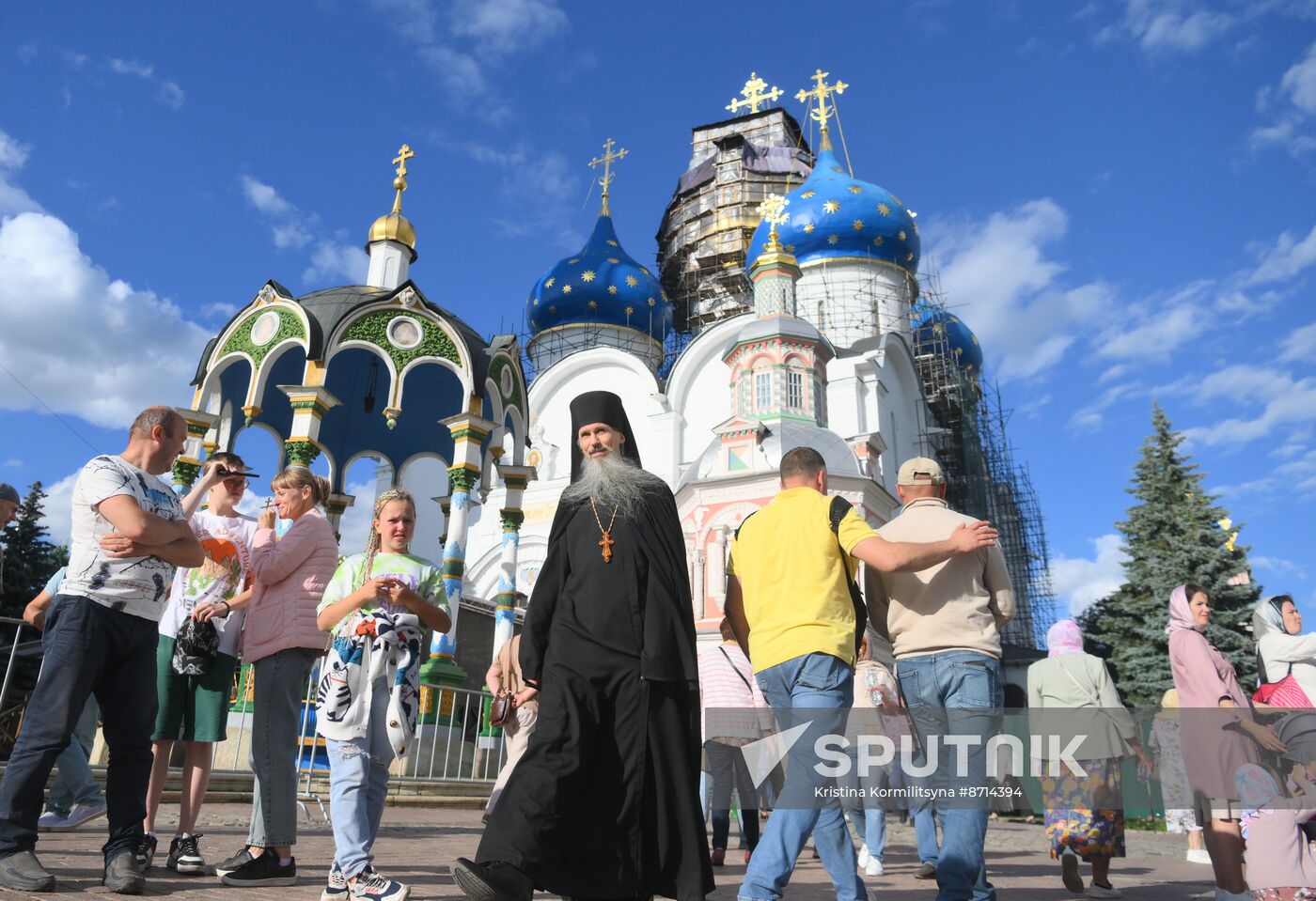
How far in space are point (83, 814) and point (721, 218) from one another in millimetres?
34189

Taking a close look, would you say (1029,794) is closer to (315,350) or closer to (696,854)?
(696,854)

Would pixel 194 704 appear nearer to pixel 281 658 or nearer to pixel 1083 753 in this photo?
pixel 281 658

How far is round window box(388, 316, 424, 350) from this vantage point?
1170 centimetres

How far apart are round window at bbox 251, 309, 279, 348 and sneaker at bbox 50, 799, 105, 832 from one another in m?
7.42

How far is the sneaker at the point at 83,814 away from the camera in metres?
4.71

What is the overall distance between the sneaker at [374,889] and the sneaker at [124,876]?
0.74 meters

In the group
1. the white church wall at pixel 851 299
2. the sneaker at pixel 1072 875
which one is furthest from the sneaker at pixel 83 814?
the white church wall at pixel 851 299

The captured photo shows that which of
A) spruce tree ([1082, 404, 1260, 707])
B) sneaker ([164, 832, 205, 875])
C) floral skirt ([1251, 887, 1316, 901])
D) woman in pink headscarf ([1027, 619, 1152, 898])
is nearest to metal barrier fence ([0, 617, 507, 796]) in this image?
sneaker ([164, 832, 205, 875])

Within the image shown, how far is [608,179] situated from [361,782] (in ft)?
115

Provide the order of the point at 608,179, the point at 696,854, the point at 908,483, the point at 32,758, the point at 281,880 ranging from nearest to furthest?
the point at 696,854, the point at 32,758, the point at 281,880, the point at 908,483, the point at 608,179

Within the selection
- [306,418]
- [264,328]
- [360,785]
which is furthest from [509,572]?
[360,785]

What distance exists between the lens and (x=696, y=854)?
9.76 feet

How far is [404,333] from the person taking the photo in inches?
464

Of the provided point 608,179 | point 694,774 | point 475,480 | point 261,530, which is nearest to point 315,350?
point 475,480
